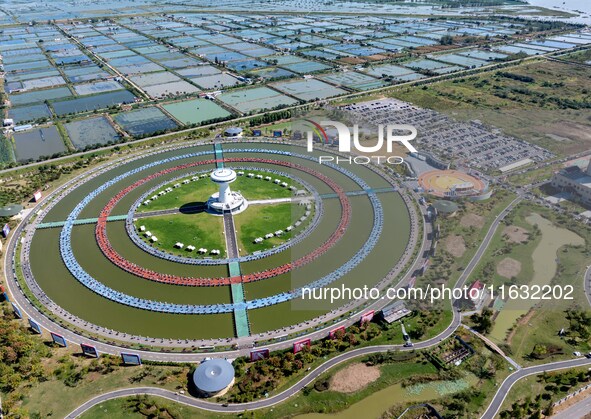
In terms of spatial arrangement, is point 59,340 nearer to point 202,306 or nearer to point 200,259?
point 202,306

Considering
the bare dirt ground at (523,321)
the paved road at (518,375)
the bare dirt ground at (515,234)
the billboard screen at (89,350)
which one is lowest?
the paved road at (518,375)

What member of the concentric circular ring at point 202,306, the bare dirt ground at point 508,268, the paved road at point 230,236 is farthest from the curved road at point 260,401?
the paved road at point 230,236

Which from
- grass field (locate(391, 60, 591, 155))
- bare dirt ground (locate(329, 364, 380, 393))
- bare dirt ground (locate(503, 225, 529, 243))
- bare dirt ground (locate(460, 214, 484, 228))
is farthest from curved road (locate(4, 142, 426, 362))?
grass field (locate(391, 60, 591, 155))

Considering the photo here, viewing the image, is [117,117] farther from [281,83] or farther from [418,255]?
[418,255]

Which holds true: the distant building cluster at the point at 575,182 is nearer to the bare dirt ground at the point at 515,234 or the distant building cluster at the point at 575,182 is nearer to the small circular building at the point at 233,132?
the bare dirt ground at the point at 515,234

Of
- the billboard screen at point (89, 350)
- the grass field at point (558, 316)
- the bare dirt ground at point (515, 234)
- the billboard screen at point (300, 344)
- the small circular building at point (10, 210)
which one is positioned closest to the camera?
the billboard screen at point (89, 350)

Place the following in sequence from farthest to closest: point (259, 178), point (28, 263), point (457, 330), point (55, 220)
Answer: point (259, 178)
point (55, 220)
point (28, 263)
point (457, 330)

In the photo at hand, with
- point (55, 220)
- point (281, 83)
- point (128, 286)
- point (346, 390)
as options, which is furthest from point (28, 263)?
point (281, 83)
